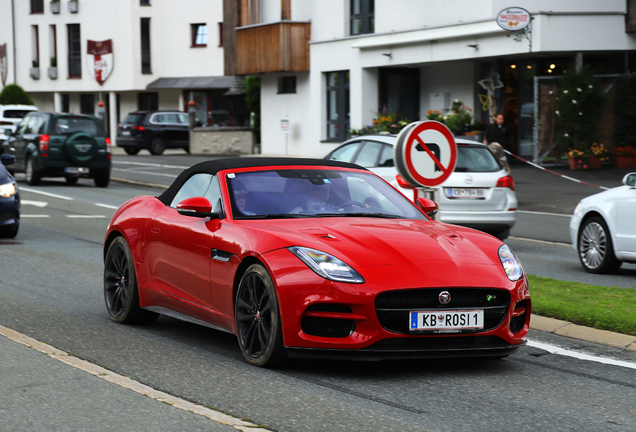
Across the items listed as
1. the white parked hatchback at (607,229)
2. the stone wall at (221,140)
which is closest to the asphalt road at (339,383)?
the white parked hatchback at (607,229)

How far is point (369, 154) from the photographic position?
14859mm

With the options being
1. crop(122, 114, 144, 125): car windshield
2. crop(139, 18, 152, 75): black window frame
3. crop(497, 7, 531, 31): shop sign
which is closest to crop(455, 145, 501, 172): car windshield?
crop(497, 7, 531, 31): shop sign

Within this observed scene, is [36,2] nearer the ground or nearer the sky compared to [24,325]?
nearer the sky

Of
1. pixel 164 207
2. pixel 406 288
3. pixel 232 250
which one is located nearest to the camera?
pixel 406 288

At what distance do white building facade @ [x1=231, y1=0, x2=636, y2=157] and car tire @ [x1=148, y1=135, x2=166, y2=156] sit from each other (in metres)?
6.34

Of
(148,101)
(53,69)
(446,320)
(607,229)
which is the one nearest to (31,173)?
(607,229)

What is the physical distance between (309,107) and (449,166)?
94.3 feet

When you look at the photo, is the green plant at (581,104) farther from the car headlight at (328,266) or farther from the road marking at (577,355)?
the car headlight at (328,266)

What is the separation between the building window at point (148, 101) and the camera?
200ft

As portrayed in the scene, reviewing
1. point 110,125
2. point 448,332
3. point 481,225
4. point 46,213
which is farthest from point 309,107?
point 448,332

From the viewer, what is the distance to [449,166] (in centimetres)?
909

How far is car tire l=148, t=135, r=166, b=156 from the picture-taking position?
44.7 m

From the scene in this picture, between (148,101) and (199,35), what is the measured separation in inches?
242

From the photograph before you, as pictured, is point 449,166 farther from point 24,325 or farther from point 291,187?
point 24,325
